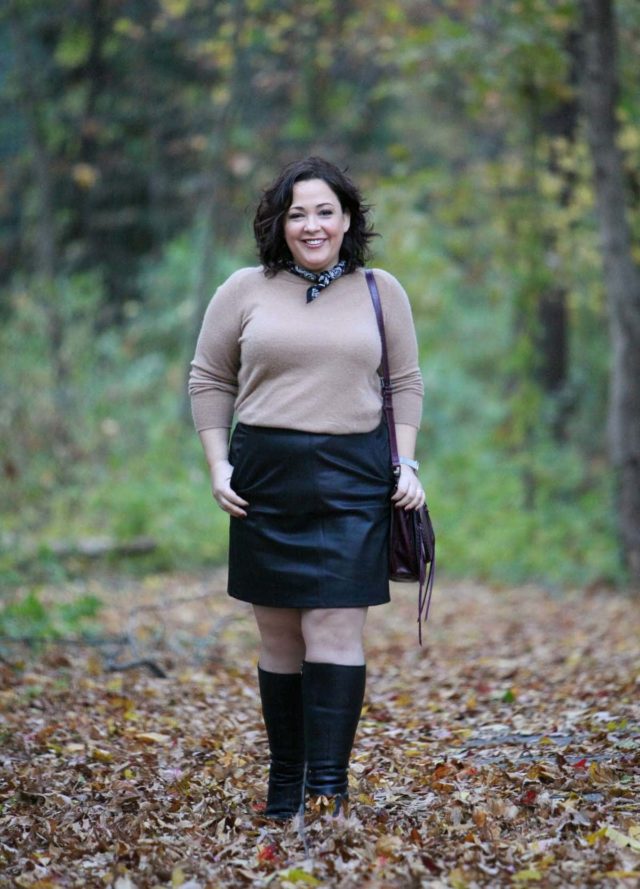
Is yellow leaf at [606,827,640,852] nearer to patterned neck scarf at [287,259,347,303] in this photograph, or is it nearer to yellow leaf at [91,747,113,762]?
patterned neck scarf at [287,259,347,303]

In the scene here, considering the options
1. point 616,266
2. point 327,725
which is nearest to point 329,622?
point 327,725

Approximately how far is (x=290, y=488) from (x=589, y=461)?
1117 centimetres

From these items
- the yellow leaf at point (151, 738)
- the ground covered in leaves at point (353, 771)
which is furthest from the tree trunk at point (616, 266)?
the yellow leaf at point (151, 738)

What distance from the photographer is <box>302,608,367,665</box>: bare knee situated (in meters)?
3.71

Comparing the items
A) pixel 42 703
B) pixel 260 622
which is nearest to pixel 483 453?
pixel 42 703

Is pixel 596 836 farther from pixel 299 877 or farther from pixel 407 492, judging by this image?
pixel 407 492

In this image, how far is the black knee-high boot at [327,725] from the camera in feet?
12.1

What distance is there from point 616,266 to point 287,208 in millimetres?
6496

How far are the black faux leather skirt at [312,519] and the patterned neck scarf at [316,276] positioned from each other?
1.46ft

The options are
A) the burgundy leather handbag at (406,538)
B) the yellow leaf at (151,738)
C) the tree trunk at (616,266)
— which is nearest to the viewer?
the burgundy leather handbag at (406,538)

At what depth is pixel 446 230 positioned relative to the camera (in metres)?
15.6

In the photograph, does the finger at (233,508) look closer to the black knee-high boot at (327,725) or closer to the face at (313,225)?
the black knee-high boot at (327,725)

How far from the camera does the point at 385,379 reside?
3906 millimetres

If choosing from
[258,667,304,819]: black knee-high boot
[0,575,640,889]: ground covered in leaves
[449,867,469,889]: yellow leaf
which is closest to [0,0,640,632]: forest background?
[0,575,640,889]: ground covered in leaves
